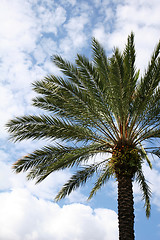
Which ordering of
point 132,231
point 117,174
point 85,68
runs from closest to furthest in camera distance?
point 132,231 → point 117,174 → point 85,68

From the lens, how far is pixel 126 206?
9.69m

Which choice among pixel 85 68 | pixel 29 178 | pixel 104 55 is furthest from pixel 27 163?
pixel 104 55

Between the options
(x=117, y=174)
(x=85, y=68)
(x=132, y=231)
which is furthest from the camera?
(x=85, y=68)

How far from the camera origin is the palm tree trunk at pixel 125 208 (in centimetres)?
932

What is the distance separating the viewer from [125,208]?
31.7 feet

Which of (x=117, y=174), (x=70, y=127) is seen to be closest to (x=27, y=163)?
(x=70, y=127)

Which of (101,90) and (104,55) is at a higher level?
(104,55)

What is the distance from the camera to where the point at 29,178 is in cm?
1116

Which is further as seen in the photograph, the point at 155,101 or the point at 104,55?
the point at 104,55

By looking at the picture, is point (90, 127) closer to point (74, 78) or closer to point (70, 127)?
point (70, 127)

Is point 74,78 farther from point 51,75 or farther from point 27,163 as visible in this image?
point 27,163

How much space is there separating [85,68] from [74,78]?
599mm

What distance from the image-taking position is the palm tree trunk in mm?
9320

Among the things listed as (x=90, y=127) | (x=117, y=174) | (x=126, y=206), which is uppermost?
(x=90, y=127)
